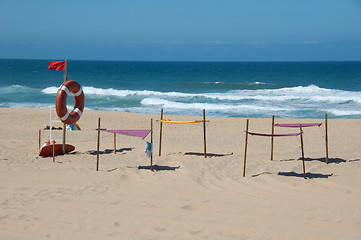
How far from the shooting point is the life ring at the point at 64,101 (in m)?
11.2

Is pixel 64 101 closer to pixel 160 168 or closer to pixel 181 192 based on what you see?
pixel 160 168

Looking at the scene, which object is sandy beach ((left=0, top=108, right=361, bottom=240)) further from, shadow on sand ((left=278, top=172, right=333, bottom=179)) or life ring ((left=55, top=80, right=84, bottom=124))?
life ring ((left=55, top=80, right=84, bottom=124))

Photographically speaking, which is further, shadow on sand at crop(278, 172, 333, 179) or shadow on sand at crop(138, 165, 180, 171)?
shadow on sand at crop(138, 165, 180, 171)

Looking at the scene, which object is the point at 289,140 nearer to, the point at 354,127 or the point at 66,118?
the point at 354,127

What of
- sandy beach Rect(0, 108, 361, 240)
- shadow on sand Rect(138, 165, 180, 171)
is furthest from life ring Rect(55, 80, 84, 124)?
shadow on sand Rect(138, 165, 180, 171)

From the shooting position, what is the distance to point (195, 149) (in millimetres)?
12992

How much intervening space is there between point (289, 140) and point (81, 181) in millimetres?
7776

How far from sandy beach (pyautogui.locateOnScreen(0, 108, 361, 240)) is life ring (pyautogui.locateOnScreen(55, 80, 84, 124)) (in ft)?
3.43

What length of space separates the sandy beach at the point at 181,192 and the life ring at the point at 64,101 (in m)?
1.05

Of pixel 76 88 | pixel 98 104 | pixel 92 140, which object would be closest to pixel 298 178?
pixel 76 88

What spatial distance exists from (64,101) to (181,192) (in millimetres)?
4396

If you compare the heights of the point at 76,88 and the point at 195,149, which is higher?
the point at 76,88

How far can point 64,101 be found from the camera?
37.1ft

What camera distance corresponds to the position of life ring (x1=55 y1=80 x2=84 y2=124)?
36.7ft
